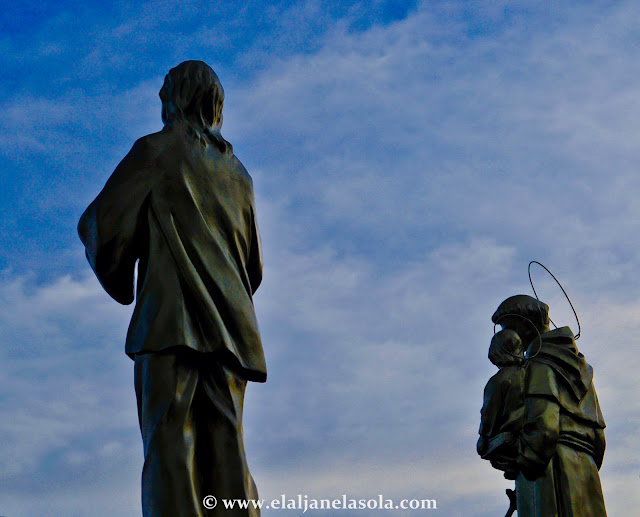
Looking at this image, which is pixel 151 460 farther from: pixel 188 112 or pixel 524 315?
pixel 524 315

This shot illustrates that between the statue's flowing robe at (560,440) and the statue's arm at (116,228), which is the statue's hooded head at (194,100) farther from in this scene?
the statue's flowing robe at (560,440)

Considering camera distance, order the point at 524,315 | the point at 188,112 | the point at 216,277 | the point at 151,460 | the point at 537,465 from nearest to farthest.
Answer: the point at 151,460 → the point at 216,277 → the point at 188,112 → the point at 537,465 → the point at 524,315

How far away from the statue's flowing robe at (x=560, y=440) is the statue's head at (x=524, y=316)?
356 millimetres

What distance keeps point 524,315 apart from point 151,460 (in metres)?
5.73

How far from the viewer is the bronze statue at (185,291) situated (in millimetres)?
5766

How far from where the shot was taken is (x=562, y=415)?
9.91 m

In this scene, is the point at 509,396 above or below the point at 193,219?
above

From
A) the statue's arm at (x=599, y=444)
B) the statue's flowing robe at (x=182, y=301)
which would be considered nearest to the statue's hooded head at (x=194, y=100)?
the statue's flowing robe at (x=182, y=301)

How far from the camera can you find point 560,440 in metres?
9.80

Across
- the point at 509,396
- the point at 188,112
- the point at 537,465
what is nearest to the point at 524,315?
the point at 509,396

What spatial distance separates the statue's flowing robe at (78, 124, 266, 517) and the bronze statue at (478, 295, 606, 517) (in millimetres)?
4365

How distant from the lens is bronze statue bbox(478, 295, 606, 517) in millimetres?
9648

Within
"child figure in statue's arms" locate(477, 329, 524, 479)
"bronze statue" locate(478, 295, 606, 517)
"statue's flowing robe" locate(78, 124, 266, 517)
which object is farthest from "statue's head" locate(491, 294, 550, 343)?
"statue's flowing robe" locate(78, 124, 266, 517)

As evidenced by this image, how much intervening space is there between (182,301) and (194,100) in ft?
4.71
